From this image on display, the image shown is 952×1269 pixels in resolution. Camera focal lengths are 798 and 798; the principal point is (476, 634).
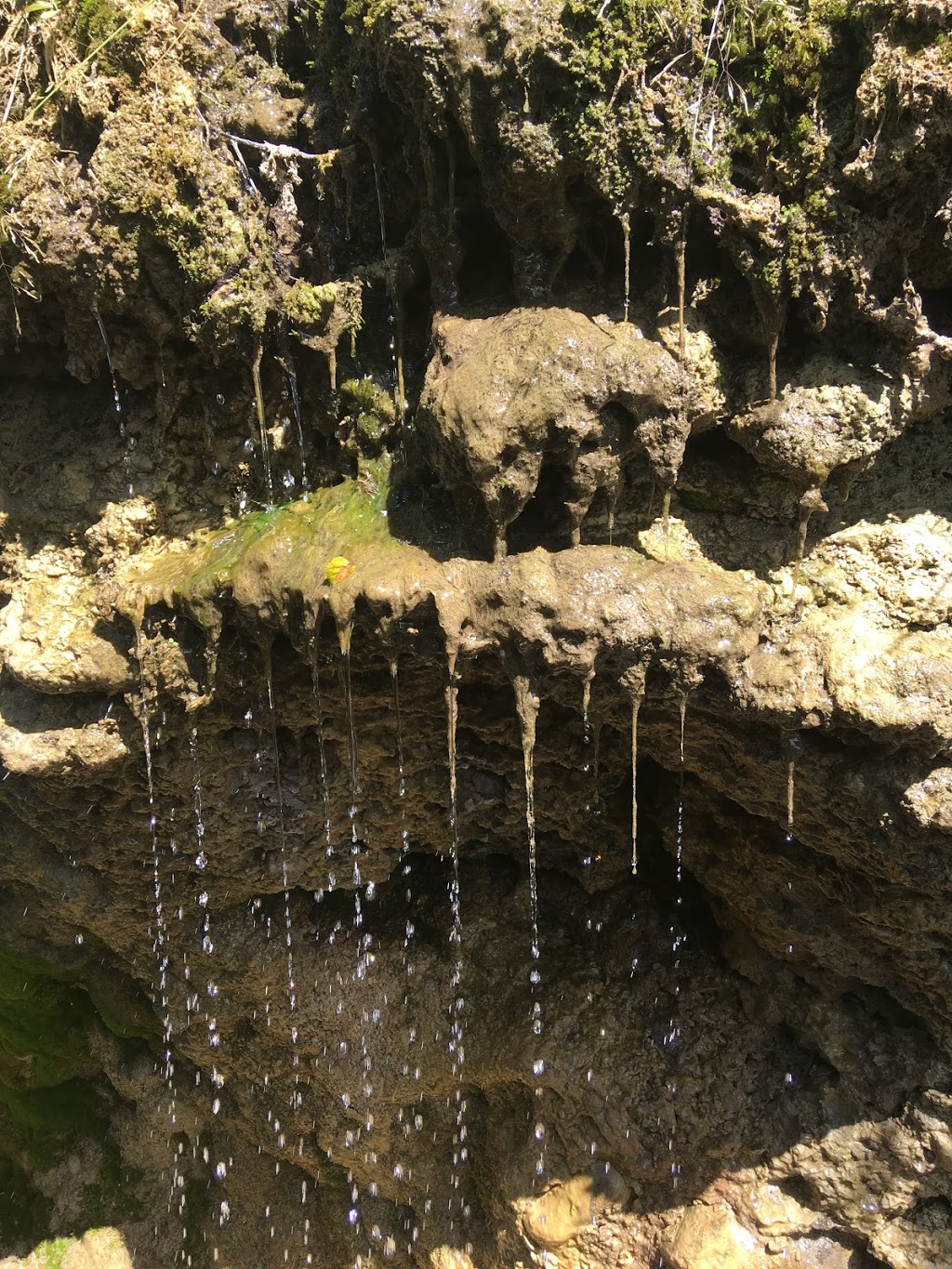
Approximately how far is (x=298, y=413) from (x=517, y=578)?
1.99 metres

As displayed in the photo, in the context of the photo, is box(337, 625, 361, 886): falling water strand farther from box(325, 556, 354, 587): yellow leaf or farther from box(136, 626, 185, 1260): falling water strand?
box(136, 626, 185, 1260): falling water strand

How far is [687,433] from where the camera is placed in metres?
4.18

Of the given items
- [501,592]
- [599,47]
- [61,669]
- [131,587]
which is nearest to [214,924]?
[61,669]

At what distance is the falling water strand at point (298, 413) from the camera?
4.88 metres

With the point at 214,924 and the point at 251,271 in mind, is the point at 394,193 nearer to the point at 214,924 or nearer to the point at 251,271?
the point at 251,271

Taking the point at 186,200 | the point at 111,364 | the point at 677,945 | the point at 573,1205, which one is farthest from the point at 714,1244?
the point at 186,200

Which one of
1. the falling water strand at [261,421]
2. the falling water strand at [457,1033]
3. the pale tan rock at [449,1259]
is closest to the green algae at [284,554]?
the falling water strand at [261,421]

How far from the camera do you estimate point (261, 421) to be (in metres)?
4.71

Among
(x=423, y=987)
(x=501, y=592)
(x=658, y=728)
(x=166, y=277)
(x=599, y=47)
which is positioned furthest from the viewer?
(x=423, y=987)

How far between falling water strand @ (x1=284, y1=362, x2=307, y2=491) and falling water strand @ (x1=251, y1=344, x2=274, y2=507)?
18 centimetres

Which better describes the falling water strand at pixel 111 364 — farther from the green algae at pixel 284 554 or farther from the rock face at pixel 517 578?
the green algae at pixel 284 554

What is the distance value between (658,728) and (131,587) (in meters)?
3.26

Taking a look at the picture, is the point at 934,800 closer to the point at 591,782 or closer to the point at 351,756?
the point at 591,782

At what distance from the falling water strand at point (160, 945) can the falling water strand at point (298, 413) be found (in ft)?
4.56
